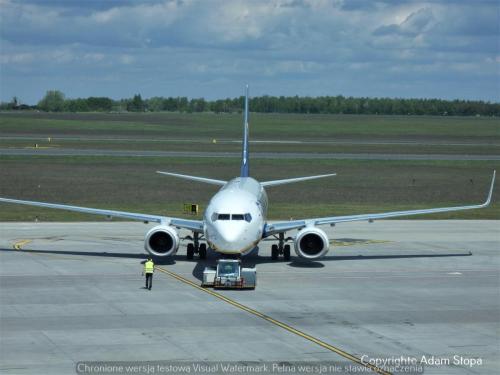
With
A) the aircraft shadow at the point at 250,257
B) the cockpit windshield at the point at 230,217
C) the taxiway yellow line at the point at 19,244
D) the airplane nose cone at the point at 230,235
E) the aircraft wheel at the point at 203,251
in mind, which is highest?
the cockpit windshield at the point at 230,217

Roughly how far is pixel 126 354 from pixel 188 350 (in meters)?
1.98

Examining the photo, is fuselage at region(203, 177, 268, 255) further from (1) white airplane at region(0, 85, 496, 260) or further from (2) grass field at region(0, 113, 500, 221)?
(2) grass field at region(0, 113, 500, 221)

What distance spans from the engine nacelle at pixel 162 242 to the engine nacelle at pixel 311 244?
6195 mm

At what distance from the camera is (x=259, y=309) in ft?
121

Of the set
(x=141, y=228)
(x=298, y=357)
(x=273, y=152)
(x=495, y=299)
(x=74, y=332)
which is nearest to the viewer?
(x=298, y=357)

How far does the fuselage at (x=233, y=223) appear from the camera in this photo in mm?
43250

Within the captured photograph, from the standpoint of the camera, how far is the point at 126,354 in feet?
95.6

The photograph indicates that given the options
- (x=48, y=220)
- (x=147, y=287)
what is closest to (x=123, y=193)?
(x=48, y=220)

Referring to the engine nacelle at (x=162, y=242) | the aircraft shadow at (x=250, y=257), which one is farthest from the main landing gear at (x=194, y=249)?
the engine nacelle at (x=162, y=242)

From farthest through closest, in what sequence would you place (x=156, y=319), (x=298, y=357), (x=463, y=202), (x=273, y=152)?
1. (x=273, y=152)
2. (x=463, y=202)
3. (x=156, y=319)
4. (x=298, y=357)

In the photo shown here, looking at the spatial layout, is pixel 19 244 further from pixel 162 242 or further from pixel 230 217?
pixel 230 217

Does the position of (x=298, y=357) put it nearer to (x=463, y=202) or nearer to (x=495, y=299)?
(x=495, y=299)

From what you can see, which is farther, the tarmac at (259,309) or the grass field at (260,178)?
the grass field at (260,178)

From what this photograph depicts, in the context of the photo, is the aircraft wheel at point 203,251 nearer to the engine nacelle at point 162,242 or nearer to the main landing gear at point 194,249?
the main landing gear at point 194,249
